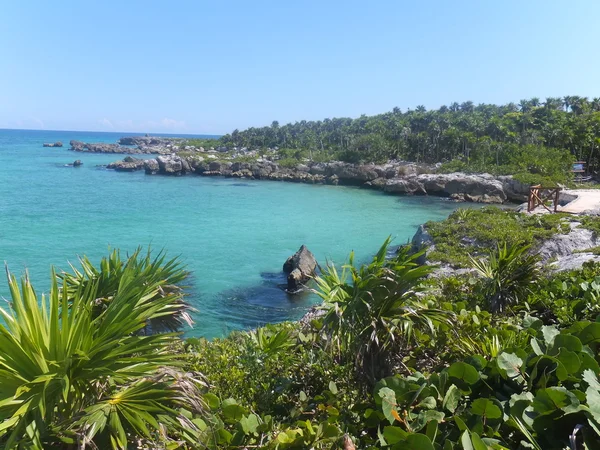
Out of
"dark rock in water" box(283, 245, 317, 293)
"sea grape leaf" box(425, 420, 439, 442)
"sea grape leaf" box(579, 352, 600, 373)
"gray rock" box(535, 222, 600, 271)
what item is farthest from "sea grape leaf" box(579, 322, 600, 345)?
"dark rock in water" box(283, 245, 317, 293)

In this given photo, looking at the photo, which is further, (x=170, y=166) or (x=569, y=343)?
(x=170, y=166)

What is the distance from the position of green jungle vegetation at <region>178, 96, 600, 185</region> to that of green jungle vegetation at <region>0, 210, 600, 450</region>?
4799cm

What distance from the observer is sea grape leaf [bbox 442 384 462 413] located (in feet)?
11.2

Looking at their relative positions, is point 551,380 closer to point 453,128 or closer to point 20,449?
point 20,449

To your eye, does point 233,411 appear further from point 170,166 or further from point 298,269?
point 170,166

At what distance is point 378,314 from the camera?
5.37 m

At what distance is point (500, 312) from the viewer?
293 inches

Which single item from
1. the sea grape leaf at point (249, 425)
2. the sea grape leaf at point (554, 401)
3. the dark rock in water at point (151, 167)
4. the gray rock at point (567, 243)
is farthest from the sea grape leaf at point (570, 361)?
the dark rock in water at point (151, 167)

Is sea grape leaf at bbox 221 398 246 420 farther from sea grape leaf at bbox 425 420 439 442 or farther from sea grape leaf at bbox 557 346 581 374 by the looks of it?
sea grape leaf at bbox 557 346 581 374

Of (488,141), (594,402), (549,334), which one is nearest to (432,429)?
(594,402)

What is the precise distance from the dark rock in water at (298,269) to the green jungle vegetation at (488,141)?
34.7m

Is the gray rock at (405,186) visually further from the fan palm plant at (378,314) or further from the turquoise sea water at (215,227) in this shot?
the fan palm plant at (378,314)

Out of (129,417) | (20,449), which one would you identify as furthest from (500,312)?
(20,449)

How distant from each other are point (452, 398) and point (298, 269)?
742 inches
